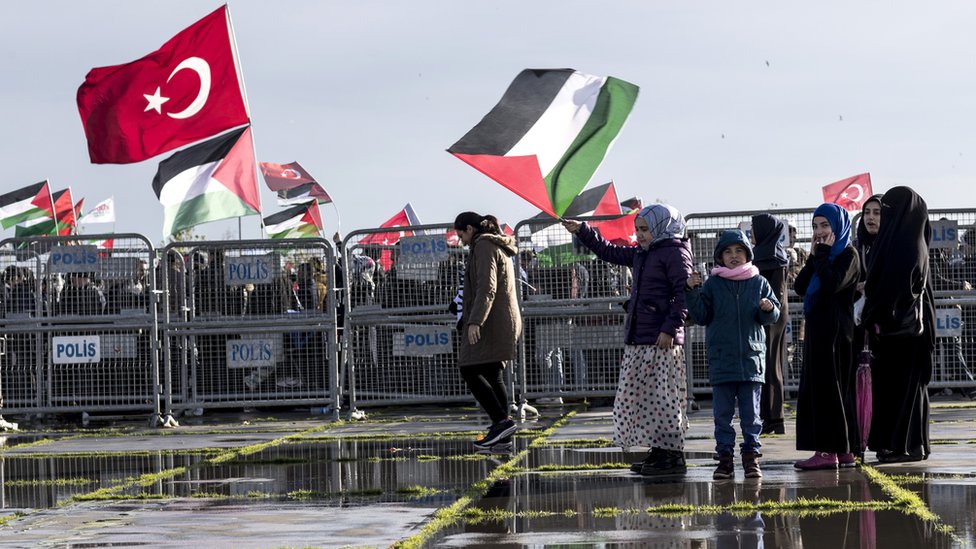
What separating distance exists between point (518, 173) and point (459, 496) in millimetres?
5790

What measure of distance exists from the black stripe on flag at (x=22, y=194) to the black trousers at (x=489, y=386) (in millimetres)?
22361

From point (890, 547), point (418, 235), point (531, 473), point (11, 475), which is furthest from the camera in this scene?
point (418, 235)

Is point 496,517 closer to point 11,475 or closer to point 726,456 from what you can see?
point 726,456

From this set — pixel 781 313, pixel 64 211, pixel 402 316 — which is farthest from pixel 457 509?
pixel 64 211

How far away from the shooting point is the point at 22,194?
33062mm

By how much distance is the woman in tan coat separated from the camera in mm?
12453

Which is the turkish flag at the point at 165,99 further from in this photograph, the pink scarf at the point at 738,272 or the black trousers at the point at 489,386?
the pink scarf at the point at 738,272

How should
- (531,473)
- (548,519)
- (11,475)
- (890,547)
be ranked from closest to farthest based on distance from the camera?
(890,547) → (548,519) → (531,473) → (11,475)

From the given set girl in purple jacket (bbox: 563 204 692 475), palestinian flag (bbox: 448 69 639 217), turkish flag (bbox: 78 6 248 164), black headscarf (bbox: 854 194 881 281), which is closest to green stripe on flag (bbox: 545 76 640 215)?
palestinian flag (bbox: 448 69 639 217)

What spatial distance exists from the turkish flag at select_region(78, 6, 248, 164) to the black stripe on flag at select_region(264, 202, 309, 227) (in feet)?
57.0

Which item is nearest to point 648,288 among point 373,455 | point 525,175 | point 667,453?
point 667,453

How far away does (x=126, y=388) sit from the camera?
17391 mm

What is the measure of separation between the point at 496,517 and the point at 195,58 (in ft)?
37.3

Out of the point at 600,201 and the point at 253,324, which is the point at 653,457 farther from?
the point at 600,201
